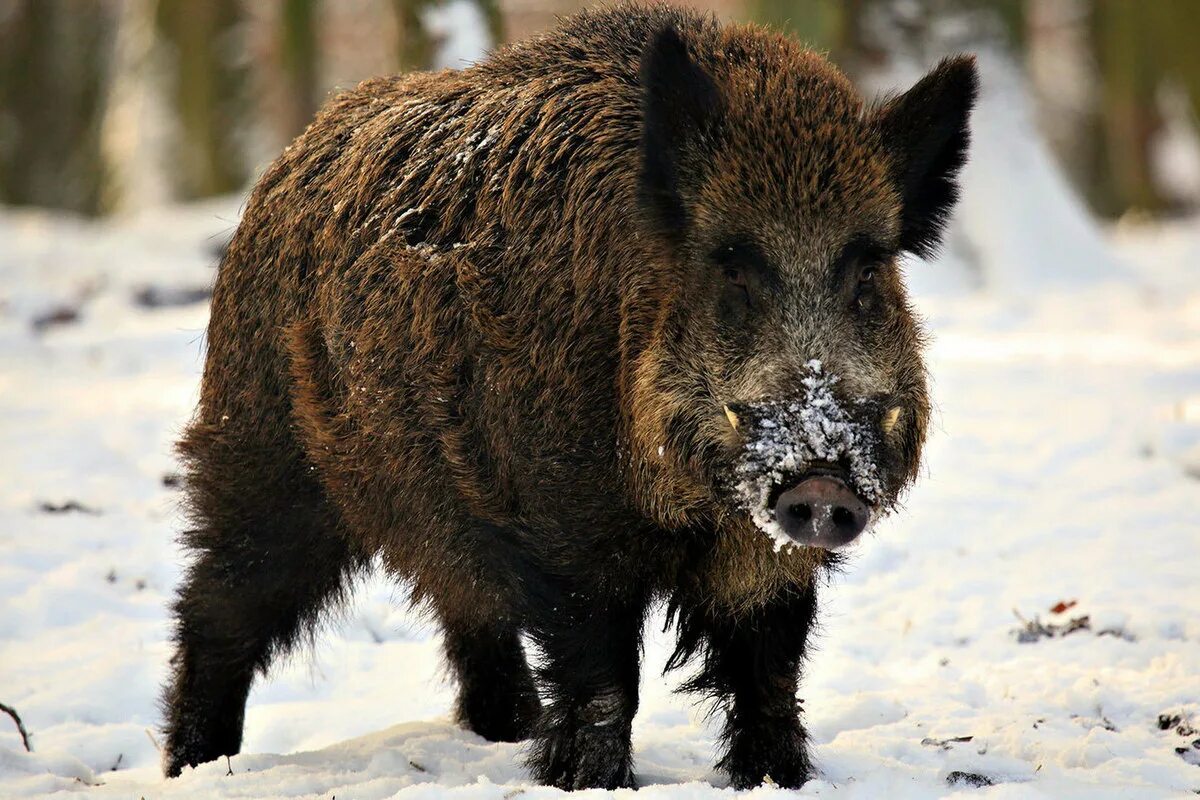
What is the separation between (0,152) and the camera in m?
25.3

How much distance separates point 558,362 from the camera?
13.3 feet

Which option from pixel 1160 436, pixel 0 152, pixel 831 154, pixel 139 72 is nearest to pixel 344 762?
pixel 831 154

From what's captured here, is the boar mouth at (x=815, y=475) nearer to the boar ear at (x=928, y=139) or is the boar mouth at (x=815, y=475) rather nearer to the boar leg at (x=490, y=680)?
the boar ear at (x=928, y=139)

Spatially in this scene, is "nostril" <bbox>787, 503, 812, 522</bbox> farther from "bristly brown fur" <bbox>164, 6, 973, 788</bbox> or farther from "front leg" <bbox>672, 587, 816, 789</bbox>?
"front leg" <bbox>672, 587, 816, 789</bbox>

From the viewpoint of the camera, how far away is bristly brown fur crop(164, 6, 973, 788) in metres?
3.89

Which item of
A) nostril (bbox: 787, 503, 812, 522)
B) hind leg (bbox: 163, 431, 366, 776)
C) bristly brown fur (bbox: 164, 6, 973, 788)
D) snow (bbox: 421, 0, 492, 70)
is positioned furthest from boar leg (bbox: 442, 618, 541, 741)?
snow (bbox: 421, 0, 492, 70)

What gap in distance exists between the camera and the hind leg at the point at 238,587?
5031 millimetres

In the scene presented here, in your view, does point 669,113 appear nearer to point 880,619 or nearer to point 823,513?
point 823,513

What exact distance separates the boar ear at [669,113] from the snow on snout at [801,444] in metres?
0.62

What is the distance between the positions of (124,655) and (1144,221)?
16.9 meters

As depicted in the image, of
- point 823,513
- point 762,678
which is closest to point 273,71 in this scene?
point 762,678

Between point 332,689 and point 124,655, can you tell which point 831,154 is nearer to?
point 332,689

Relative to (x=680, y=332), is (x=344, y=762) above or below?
below

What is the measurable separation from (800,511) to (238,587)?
2.40m
